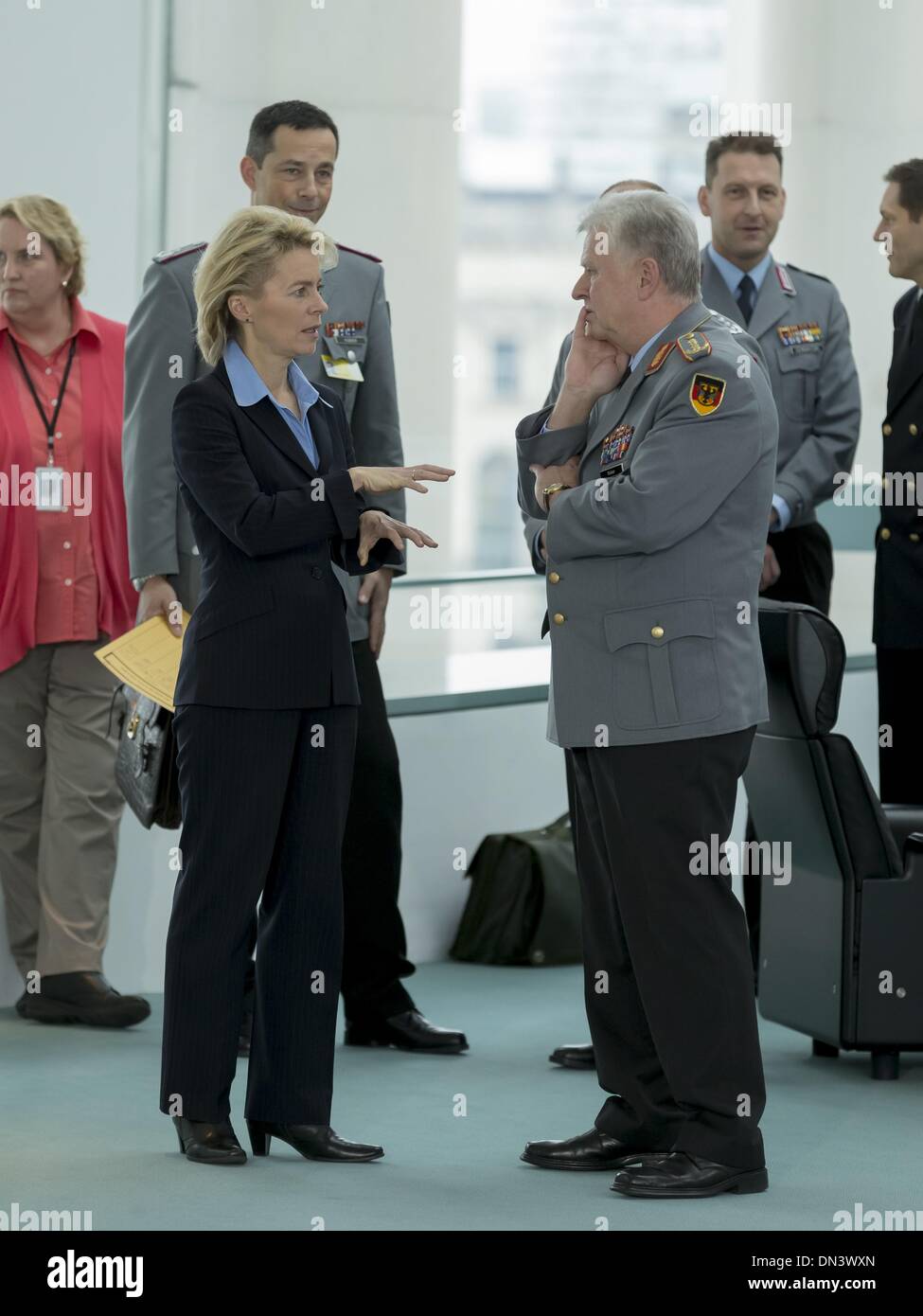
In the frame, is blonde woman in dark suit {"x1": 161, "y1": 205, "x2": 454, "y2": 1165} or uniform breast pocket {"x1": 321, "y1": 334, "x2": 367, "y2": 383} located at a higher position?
uniform breast pocket {"x1": 321, "y1": 334, "x2": 367, "y2": 383}

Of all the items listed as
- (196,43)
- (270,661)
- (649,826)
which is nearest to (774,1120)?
(649,826)

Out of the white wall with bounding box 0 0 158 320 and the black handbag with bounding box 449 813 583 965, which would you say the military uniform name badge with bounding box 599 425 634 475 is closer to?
the black handbag with bounding box 449 813 583 965

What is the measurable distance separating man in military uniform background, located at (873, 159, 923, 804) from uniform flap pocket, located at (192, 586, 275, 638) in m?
1.75

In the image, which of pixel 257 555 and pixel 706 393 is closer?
pixel 706 393

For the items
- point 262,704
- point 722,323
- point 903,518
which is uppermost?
point 722,323

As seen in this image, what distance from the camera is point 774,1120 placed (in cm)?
364

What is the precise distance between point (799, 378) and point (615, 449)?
5.26ft

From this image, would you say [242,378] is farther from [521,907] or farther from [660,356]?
[521,907]

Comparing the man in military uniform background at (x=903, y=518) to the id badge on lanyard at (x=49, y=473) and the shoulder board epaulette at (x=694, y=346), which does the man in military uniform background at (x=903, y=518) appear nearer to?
the shoulder board epaulette at (x=694, y=346)

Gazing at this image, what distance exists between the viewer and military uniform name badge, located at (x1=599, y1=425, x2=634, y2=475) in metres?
3.07

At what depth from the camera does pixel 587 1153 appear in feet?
10.6

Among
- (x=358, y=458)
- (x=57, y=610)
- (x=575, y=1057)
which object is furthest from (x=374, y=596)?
(x=575, y=1057)

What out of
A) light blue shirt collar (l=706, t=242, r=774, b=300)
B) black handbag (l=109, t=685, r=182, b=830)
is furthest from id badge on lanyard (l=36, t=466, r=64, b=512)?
light blue shirt collar (l=706, t=242, r=774, b=300)

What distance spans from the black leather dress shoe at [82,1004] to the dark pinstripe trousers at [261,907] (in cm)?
114
